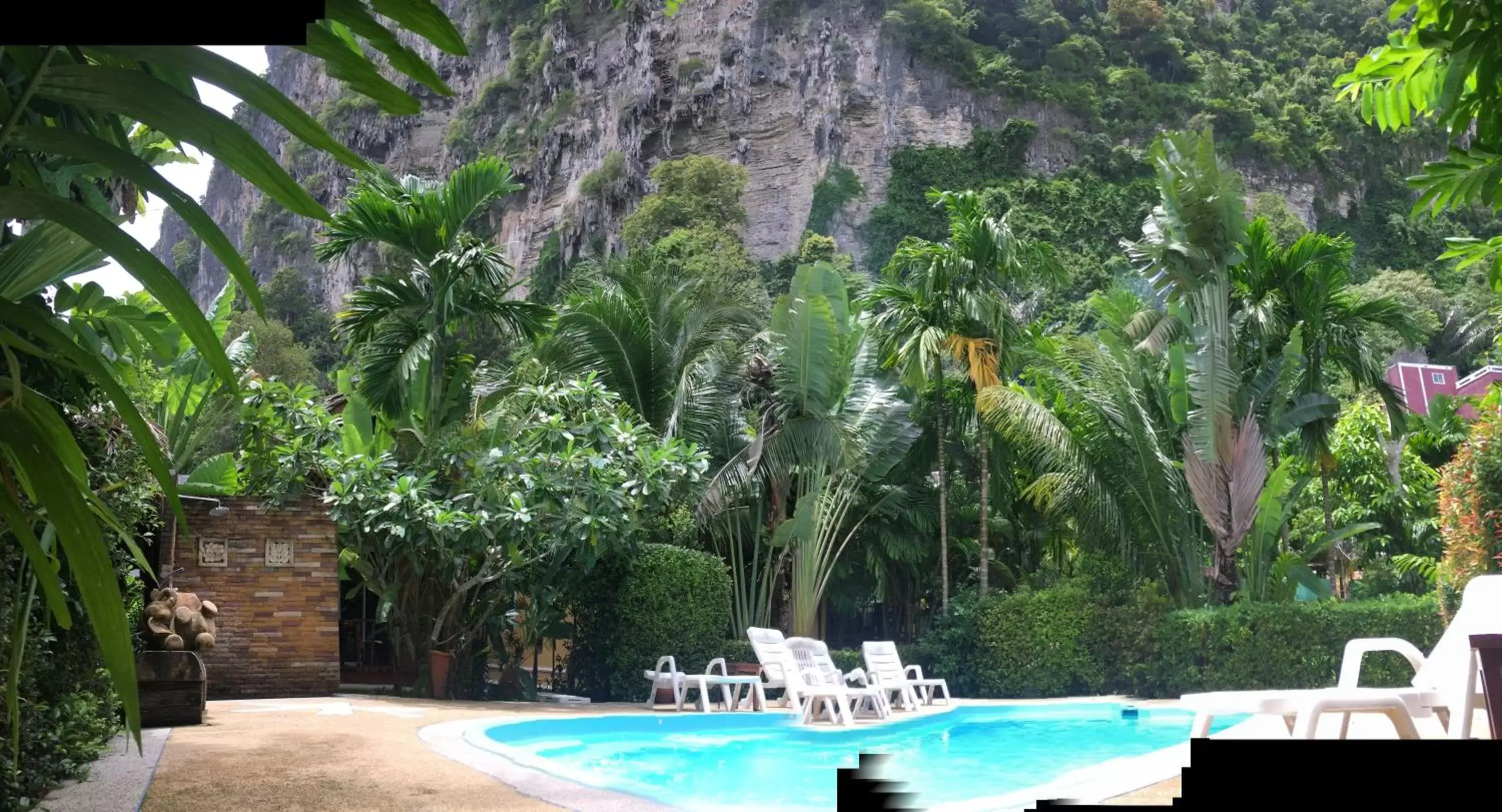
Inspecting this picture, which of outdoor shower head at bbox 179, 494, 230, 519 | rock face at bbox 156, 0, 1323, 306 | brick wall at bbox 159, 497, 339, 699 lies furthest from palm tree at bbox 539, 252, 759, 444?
rock face at bbox 156, 0, 1323, 306

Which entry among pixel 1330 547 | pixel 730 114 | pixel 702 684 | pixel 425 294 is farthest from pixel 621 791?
pixel 730 114

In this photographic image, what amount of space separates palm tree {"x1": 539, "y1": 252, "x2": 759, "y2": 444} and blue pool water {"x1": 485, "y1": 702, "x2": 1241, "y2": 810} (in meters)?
5.03

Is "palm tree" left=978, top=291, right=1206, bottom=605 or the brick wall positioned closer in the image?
the brick wall

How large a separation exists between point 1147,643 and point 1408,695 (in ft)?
34.5

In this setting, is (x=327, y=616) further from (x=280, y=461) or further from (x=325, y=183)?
(x=325, y=183)

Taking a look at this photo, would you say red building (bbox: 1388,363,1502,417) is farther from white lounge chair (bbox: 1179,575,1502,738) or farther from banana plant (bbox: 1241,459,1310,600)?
white lounge chair (bbox: 1179,575,1502,738)

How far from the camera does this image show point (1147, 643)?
1441cm

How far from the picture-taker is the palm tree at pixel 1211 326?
14062 millimetres

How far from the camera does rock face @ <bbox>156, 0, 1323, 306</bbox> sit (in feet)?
154

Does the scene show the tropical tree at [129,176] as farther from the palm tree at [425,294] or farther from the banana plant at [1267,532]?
the banana plant at [1267,532]

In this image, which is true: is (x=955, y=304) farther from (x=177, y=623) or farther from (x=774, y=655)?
(x=177, y=623)

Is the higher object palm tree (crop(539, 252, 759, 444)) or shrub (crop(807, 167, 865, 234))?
shrub (crop(807, 167, 865, 234))

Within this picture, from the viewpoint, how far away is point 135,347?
4.24 meters

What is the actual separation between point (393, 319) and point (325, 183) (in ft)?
162
